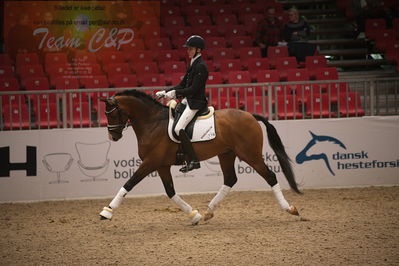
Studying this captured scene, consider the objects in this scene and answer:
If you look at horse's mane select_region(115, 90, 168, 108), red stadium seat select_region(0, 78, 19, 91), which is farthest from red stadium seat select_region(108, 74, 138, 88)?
horse's mane select_region(115, 90, 168, 108)

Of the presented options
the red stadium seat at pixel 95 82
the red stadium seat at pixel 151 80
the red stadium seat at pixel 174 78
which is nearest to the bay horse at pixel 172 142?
the red stadium seat at pixel 174 78

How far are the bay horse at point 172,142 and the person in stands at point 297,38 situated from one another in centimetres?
696

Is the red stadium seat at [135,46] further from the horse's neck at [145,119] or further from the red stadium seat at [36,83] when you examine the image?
the horse's neck at [145,119]

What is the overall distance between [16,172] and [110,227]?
350 centimetres

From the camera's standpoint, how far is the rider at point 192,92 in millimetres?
7781

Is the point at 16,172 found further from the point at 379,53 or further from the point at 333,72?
the point at 379,53

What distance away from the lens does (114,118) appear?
8086mm

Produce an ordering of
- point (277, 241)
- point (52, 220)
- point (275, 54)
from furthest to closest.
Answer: point (275, 54)
point (52, 220)
point (277, 241)

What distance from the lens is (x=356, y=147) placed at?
11.1 metres

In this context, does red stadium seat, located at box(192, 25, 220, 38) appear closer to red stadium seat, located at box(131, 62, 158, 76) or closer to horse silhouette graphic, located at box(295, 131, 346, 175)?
red stadium seat, located at box(131, 62, 158, 76)

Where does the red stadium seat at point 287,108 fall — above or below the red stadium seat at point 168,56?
below

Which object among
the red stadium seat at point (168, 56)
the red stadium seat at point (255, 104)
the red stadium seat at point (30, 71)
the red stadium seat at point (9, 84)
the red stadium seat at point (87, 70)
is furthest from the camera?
the red stadium seat at point (168, 56)

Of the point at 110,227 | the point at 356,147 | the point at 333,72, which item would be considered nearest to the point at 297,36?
the point at 333,72

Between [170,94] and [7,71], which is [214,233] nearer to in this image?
[170,94]
